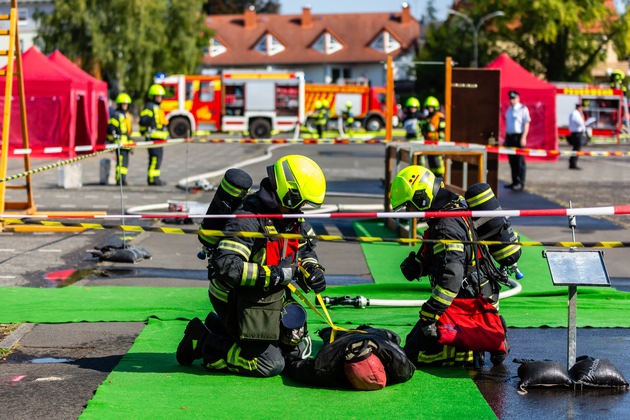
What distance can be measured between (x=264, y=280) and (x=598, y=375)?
2072 mm

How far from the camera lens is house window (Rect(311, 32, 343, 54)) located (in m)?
88.1

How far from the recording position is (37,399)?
20.0 ft

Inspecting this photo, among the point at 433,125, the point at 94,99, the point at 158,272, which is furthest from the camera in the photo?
the point at 94,99

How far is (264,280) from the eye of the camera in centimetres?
619

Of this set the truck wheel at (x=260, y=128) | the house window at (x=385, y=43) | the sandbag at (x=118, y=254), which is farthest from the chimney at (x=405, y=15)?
the sandbag at (x=118, y=254)

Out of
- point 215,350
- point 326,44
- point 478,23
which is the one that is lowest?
point 215,350

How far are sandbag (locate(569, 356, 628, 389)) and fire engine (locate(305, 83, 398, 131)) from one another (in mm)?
43645

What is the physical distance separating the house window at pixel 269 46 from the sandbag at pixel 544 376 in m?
83.7

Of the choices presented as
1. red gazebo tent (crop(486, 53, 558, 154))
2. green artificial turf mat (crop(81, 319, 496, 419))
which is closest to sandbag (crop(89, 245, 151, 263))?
green artificial turf mat (crop(81, 319, 496, 419))

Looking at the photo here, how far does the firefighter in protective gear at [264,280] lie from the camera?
6.22 metres

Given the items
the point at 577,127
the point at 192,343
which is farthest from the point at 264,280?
the point at 577,127

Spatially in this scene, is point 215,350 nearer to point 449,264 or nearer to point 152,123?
point 449,264

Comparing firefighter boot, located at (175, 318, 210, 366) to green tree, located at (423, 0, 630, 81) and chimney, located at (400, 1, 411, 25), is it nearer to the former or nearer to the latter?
→ green tree, located at (423, 0, 630, 81)

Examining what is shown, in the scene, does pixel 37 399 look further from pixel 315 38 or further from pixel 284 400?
pixel 315 38
